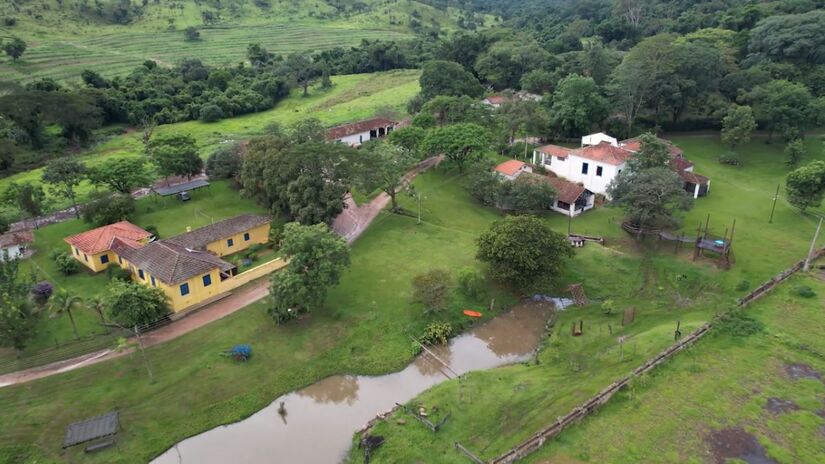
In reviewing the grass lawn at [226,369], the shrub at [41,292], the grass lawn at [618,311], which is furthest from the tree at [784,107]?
the shrub at [41,292]

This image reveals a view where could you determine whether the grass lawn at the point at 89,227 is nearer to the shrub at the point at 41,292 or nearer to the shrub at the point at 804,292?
the shrub at the point at 41,292

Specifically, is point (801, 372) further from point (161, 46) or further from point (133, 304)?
point (161, 46)

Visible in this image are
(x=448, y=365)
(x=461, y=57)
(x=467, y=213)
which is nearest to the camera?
(x=448, y=365)

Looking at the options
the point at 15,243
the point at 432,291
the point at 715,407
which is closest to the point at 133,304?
the point at 432,291

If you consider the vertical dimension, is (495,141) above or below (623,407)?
above

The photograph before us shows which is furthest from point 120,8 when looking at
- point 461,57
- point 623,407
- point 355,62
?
point 623,407

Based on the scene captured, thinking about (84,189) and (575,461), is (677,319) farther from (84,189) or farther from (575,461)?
(84,189)

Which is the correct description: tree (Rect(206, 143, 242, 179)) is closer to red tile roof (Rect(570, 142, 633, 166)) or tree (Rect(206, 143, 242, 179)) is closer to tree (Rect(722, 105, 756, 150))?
red tile roof (Rect(570, 142, 633, 166))
